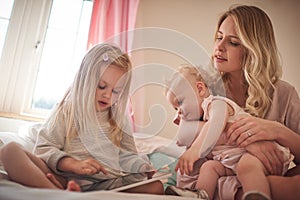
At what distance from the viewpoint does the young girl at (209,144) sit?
2.26ft

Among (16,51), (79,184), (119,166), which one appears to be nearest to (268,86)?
(119,166)

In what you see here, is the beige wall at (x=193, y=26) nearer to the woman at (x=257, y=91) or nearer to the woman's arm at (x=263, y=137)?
the woman at (x=257, y=91)

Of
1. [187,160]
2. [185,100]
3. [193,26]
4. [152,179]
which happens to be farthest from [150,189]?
[193,26]

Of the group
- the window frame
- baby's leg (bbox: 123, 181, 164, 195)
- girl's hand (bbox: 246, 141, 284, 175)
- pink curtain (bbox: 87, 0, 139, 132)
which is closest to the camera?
baby's leg (bbox: 123, 181, 164, 195)

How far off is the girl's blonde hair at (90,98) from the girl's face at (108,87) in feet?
0.03

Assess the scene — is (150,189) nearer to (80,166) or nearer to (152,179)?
(152,179)

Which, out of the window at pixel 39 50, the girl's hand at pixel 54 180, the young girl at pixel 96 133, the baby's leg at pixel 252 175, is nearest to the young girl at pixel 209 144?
the baby's leg at pixel 252 175

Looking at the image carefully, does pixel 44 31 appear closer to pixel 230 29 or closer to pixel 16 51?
pixel 16 51

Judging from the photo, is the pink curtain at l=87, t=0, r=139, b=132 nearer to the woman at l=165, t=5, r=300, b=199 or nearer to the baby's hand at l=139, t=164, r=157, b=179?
the woman at l=165, t=5, r=300, b=199

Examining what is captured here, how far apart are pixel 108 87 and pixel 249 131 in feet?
1.27

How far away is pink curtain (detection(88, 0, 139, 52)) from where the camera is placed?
1040mm

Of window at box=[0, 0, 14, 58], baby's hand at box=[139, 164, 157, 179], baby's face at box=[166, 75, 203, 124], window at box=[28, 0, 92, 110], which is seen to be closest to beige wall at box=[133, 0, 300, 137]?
baby's face at box=[166, 75, 203, 124]

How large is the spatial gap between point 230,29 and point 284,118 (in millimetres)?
303

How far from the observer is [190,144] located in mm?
804
